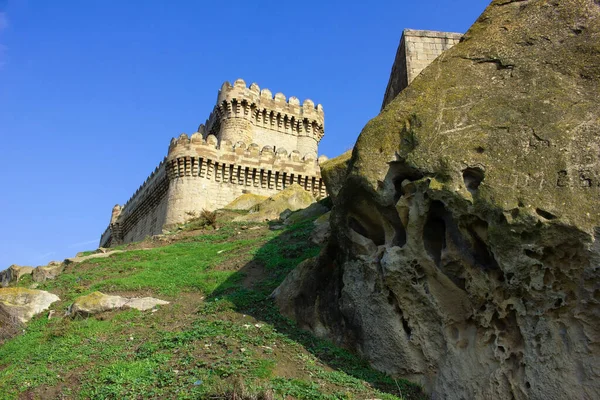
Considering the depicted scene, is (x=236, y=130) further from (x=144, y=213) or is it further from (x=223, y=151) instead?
(x=144, y=213)

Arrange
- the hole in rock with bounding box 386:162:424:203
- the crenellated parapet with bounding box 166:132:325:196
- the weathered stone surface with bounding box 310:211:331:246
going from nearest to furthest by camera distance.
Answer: the hole in rock with bounding box 386:162:424:203 → the weathered stone surface with bounding box 310:211:331:246 → the crenellated parapet with bounding box 166:132:325:196

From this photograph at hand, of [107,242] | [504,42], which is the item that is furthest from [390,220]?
[107,242]

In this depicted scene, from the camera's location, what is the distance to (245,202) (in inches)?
1030

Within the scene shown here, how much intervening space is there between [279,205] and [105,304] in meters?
13.6

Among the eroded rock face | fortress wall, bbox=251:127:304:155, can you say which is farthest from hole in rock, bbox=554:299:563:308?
fortress wall, bbox=251:127:304:155

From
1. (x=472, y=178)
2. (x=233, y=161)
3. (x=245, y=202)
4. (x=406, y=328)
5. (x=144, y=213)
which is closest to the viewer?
(x=472, y=178)

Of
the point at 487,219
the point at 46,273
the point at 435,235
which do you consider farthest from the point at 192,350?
the point at 46,273

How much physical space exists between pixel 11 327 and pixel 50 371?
3583 mm

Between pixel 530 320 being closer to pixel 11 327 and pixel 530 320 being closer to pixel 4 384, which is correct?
pixel 4 384

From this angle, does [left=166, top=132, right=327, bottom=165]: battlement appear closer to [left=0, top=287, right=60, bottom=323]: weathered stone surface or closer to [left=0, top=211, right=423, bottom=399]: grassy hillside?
[left=0, top=211, right=423, bottom=399]: grassy hillside

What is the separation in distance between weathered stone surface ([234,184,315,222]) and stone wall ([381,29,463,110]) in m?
9.15

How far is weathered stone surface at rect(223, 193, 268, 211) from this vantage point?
25763 mm

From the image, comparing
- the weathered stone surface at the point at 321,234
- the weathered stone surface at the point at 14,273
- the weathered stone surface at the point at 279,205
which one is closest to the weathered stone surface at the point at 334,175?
the weathered stone surface at the point at 321,234

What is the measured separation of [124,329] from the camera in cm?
953
